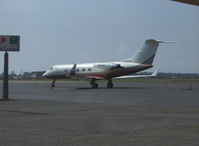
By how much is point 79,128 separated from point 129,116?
4.03 m

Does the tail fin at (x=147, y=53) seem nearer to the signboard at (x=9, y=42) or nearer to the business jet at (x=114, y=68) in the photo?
the business jet at (x=114, y=68)

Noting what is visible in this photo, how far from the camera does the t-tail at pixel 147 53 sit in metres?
49.1

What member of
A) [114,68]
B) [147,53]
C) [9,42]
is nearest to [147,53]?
[147,53]

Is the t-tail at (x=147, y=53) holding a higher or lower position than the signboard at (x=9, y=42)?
lower

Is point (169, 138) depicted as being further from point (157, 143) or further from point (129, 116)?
point (129, 116)

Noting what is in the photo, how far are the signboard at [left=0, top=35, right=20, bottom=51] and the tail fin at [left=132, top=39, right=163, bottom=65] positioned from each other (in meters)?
23.2

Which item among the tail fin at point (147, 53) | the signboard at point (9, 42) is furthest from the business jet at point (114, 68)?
the signboard at point (9, 42)

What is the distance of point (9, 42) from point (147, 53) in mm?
24015

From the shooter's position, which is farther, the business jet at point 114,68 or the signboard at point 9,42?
the business jet at point 114,68

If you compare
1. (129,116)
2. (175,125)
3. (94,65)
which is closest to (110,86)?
(94,65)

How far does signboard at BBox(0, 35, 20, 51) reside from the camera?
27922 mm

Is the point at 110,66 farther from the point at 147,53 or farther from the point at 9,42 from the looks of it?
the point at 9,42

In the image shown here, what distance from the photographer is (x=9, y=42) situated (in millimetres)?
28109

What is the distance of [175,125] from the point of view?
13367mm
